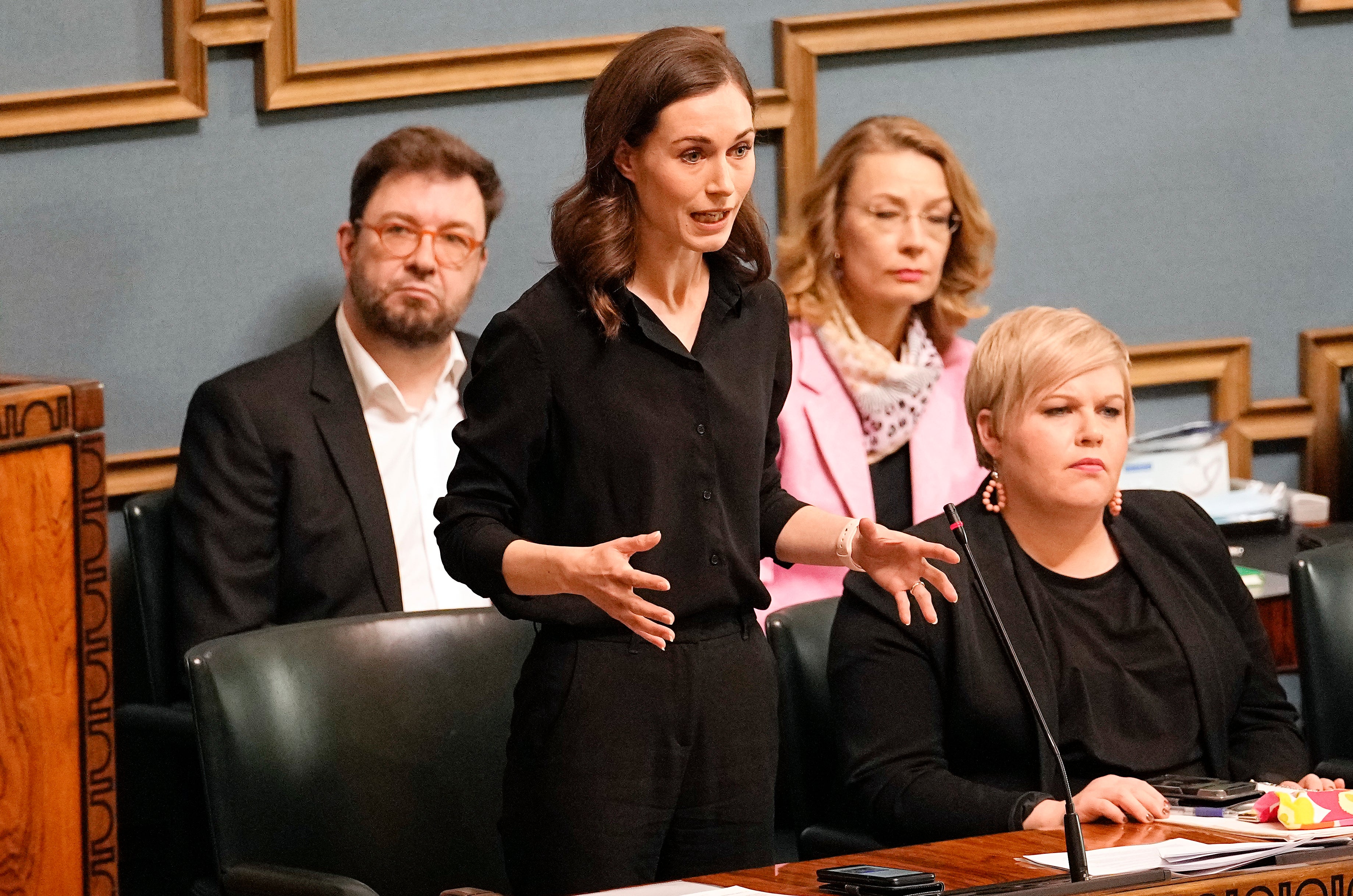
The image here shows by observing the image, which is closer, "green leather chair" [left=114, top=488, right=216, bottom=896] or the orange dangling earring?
the orange dangling earring

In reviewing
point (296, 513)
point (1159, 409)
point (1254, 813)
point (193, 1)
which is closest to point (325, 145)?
point (193, 1)

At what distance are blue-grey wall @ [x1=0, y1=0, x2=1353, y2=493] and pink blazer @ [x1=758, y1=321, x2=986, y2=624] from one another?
493 mm

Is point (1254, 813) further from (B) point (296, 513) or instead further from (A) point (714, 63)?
(B) point (296, 513)

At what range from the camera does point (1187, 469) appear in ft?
12.0

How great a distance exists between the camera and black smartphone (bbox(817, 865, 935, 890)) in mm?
1659

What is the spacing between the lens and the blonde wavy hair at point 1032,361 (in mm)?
2418

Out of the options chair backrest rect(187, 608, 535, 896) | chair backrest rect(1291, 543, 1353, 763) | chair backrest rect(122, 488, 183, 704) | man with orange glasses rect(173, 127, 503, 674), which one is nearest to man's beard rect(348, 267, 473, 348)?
man with orange glasses rect(173, 127, 503, 674)

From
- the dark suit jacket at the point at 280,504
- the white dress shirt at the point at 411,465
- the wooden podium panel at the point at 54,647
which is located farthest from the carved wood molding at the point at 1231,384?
the wooden podium panel at the point at 54,647

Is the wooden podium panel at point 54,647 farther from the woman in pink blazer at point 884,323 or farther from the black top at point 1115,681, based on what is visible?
the woman in pink blazer at point 884,323

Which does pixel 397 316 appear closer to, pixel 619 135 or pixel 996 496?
pixel 996 496

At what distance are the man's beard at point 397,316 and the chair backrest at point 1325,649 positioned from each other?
145cm

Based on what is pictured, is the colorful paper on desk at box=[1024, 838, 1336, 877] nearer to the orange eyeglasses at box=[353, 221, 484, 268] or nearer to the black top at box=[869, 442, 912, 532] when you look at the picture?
the black top at box=[869, 442, 912, 532]

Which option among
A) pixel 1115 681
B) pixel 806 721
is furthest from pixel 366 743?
pixel 1115 681

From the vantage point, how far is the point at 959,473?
334 cm
